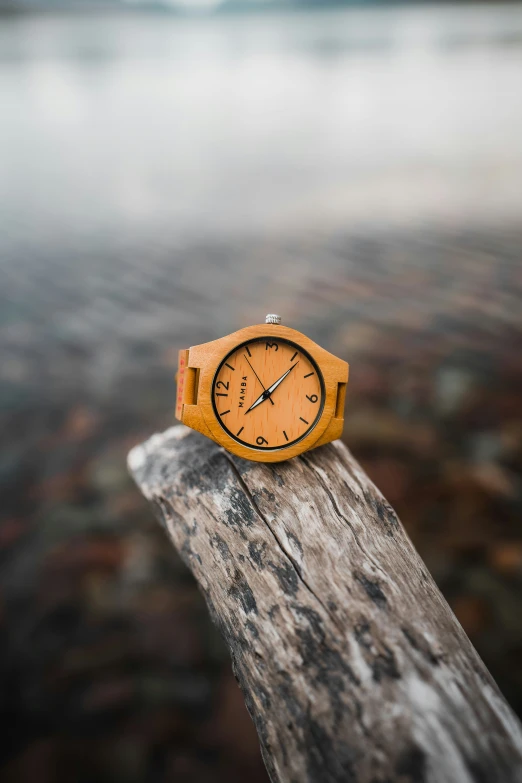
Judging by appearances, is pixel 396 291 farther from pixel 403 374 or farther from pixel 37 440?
pixel 37 440

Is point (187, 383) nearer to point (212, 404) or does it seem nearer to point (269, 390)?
point (212, 404)

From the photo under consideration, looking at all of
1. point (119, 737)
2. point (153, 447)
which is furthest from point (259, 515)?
point (119, 737)

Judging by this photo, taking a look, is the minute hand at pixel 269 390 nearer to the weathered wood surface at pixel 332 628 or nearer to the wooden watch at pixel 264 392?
the wooden watch at pixel 264 392

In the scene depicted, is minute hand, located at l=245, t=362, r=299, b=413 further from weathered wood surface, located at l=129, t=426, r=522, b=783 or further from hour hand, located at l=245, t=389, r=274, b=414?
weathered wood surface, located at l=129, t=426, r=522, b=783

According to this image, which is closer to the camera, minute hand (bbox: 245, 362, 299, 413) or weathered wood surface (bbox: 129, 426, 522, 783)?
weathered wood surface (bbox: 129, 426, 522, 783)

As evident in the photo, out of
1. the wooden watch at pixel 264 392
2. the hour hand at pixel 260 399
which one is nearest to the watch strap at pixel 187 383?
the wooden watch at pixel 264 392

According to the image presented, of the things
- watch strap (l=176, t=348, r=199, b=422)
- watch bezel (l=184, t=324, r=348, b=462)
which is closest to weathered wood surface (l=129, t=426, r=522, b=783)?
watch bezel (l=184, t=324, r=348, b=462)

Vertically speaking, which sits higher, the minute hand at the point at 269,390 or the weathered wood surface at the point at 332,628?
the minute hand at the point at 269,390

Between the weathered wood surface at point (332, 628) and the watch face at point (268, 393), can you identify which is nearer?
the weathered wood surface at point (332, 628)
